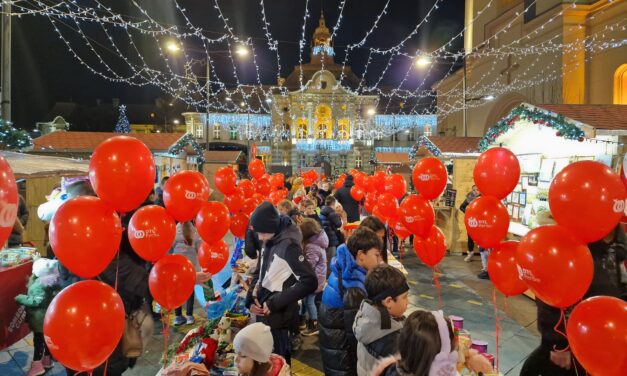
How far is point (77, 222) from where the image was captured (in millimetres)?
2352

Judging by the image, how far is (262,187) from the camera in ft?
32.9

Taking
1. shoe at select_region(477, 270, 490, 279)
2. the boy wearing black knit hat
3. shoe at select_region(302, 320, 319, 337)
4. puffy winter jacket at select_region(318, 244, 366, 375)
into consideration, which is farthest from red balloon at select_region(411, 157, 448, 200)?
shoe at select_region(477, 270, 490, 279)

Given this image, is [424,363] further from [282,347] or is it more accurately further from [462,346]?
[282,347]

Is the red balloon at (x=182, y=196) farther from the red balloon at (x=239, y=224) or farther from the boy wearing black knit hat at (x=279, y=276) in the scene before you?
the red balloon at (x=239, y=224)

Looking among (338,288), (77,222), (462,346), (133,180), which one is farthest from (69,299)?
(462,346)

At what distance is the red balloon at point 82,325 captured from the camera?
211 centimetres

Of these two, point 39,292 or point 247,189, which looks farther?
point 247,189

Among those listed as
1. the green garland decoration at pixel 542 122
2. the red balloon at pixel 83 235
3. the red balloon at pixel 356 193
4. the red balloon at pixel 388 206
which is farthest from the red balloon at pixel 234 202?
the green garland decoration at pixel 542 122

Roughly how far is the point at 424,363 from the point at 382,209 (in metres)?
5.73

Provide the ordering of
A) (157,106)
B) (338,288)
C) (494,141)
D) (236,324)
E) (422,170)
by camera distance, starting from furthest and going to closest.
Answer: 1. (157,106)
2. (494,141)
3. (422,170)
4. (236,324)
5. (338,288)

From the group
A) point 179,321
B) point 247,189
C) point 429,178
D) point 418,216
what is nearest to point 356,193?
point 247,189

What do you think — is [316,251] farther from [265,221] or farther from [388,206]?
[388,206]

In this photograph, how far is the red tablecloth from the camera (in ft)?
13.5

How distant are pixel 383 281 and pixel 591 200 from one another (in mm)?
1403
